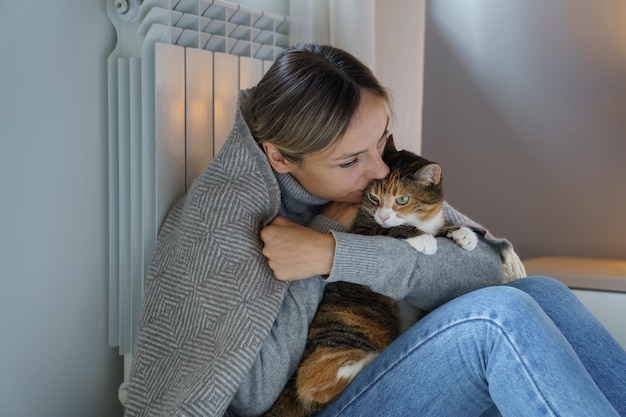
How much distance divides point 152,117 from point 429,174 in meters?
0.52

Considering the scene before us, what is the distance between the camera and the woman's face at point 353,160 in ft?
3.86

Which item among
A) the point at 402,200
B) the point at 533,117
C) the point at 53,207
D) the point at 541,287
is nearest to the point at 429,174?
the point at 402,200

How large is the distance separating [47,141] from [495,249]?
2.80 feet

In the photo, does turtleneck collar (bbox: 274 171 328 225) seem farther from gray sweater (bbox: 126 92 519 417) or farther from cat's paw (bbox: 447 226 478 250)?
cat's paw (bbox: 447 226 478 250)

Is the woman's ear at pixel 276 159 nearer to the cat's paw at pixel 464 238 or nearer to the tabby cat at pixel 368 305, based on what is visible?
the tabby cat at pixel 368 305

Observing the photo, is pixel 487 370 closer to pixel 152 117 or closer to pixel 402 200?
A: pixel 402 200

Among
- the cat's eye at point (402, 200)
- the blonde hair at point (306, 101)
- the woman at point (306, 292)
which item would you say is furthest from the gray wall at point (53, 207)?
the cat's eye at point (402, 200)

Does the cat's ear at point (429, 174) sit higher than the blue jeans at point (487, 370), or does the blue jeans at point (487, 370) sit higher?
the cat's ear at point (429, 174)

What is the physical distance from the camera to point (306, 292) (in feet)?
3.94

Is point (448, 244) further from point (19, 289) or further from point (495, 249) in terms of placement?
point (19, 289)

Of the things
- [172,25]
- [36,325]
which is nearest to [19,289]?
[36,325]

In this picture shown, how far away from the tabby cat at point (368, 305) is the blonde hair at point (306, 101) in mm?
185

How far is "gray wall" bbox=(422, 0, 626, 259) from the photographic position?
234 cm

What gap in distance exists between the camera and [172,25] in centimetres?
132
